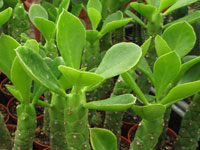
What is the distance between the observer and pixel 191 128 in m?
0.83

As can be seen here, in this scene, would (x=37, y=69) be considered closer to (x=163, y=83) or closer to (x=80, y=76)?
(x=80, y=76)

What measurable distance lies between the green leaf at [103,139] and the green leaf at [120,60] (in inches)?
4.9

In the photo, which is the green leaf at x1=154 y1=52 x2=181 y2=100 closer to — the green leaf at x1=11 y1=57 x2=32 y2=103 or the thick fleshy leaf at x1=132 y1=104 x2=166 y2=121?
the thick fleshy leaf at x1=132 y1=104 x2=166 y2=121

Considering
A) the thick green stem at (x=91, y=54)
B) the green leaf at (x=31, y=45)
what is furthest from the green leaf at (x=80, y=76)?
the thick green stem at (x=91, y=54)

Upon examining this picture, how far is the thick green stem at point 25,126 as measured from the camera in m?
0.60

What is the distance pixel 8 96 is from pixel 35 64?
81 centimetres

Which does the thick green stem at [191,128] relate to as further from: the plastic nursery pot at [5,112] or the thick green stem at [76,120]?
the plastic nursery pot at [5,112]

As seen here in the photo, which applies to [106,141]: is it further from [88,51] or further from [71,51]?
[88,51]

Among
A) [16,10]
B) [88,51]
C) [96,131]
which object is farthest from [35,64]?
[16,10]

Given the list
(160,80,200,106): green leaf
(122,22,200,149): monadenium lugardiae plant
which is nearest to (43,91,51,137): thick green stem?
(122,22,200,149): monadenium lugardiae plant

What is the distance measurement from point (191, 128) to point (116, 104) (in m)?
0.44

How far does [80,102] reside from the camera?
0.53m

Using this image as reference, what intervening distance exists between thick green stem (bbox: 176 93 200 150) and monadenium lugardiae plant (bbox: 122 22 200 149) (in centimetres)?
14

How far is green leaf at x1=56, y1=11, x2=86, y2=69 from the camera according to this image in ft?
1.67
